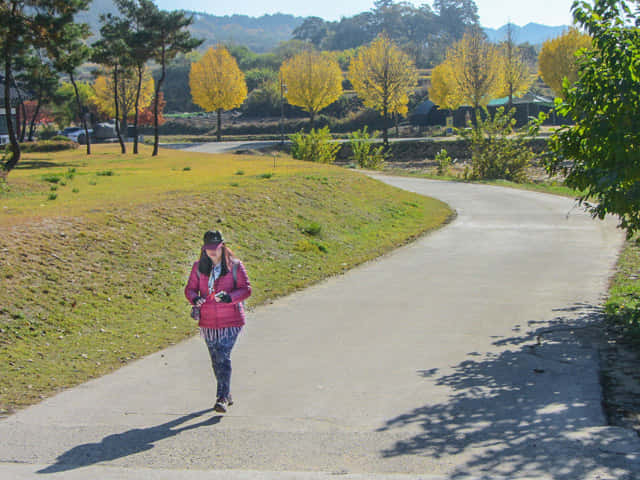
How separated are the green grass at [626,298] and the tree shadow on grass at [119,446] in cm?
580

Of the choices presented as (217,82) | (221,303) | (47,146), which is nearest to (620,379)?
(221,303)

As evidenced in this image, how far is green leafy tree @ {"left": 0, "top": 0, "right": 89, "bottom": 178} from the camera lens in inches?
1016

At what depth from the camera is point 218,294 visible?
6691 mm

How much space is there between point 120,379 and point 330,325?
3516 millimetres

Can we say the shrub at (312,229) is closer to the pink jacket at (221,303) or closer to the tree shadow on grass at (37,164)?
the pink jacket at (221,303)

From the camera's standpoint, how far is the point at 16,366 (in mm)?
8469

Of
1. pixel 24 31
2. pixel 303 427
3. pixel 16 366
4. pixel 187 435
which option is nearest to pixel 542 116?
pixel 303 427

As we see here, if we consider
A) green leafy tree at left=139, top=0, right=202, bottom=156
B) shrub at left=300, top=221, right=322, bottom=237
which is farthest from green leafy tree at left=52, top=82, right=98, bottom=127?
shrub at left=300, top=221, right=322, bottom=237

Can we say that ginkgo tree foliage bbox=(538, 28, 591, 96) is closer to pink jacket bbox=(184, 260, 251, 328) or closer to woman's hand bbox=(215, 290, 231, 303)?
pink jacket bbox=(184, 260, 251, 328)

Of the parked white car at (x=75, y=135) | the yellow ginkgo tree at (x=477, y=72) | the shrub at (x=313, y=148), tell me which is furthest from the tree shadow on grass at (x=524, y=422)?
the parked white car at (x=75, y=135)

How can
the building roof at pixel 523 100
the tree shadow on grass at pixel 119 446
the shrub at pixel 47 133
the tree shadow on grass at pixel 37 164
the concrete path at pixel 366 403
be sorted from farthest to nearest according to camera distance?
1. the building roof at pixel 523 100
2. the shrub at pixel 47 133
3. the tree shadow on grass at pixel 37 164
4. the tree shadow on grass at pixel 119 446
5. the concrete path at pixel 366 403

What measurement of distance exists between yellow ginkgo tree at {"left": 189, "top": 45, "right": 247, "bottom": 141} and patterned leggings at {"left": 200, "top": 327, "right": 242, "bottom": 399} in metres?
65.9

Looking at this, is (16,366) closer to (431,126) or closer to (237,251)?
(237,251)

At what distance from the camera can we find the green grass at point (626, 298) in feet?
30.8
